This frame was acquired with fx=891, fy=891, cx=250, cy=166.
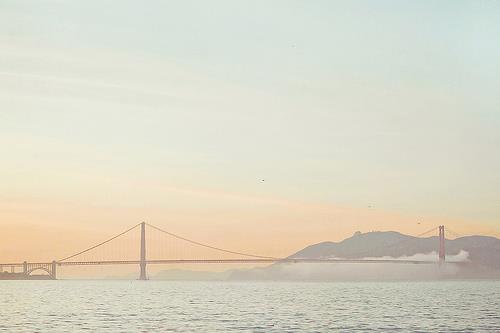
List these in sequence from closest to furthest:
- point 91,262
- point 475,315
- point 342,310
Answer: point 475,315 → point 342,310 → point 91,262

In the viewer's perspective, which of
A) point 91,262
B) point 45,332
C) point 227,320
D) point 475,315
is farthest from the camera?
point 91,262

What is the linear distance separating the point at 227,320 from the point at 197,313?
Result: 9643 millimetres

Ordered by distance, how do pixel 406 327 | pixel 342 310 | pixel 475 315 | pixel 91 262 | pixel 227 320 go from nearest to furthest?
pixel 406 327 < pixel 227 320 < pixel 475 315 < pixel 342 310 < pixel 91 262

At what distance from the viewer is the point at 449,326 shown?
5675cm

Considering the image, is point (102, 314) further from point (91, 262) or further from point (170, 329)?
point (91, 262)

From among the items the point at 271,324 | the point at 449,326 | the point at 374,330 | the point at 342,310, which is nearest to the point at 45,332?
the point at 271,324

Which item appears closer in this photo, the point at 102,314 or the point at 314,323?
the point at 314,323

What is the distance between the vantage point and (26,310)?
78438mm

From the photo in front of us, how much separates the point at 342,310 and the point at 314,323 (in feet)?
57.7

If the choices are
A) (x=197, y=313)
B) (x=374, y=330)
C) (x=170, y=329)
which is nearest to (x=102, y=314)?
(x=197, y=313)

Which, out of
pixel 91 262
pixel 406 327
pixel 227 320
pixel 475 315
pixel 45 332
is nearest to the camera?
pixel 45 332

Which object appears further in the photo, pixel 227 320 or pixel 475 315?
pixel 475 315

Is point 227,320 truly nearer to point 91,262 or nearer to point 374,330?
point 374,330

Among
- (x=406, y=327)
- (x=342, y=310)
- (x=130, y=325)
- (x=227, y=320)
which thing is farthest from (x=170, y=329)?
(x=342, y=310)
